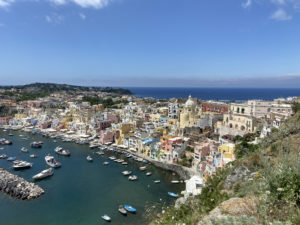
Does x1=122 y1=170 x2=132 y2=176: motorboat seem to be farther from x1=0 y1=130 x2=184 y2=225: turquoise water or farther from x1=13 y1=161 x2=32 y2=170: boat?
x1=13 y1=161 x2=32 y2=170: boat

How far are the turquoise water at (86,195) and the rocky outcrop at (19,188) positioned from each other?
0.48 m

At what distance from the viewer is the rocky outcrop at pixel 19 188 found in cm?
1792

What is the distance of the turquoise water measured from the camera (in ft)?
51.1

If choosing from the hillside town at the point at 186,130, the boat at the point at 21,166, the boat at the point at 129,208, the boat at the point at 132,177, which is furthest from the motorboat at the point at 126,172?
the boat at the point at 21,166

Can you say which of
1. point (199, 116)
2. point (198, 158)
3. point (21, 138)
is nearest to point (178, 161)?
point (198, 158)

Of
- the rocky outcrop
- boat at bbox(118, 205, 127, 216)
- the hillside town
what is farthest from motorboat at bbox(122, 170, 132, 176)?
the rocky outcrop

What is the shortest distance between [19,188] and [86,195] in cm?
612

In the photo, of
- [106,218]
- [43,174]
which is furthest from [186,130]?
[43,174]

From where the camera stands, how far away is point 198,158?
902 inches

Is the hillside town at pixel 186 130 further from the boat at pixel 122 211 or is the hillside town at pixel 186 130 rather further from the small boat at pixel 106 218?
the small boat at pixel 106 218

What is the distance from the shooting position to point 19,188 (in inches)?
726

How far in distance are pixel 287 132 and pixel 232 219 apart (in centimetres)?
1318

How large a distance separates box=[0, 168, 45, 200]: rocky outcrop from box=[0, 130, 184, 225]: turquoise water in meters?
0.48

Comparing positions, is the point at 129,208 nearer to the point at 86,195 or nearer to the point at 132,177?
the point at 86,195
